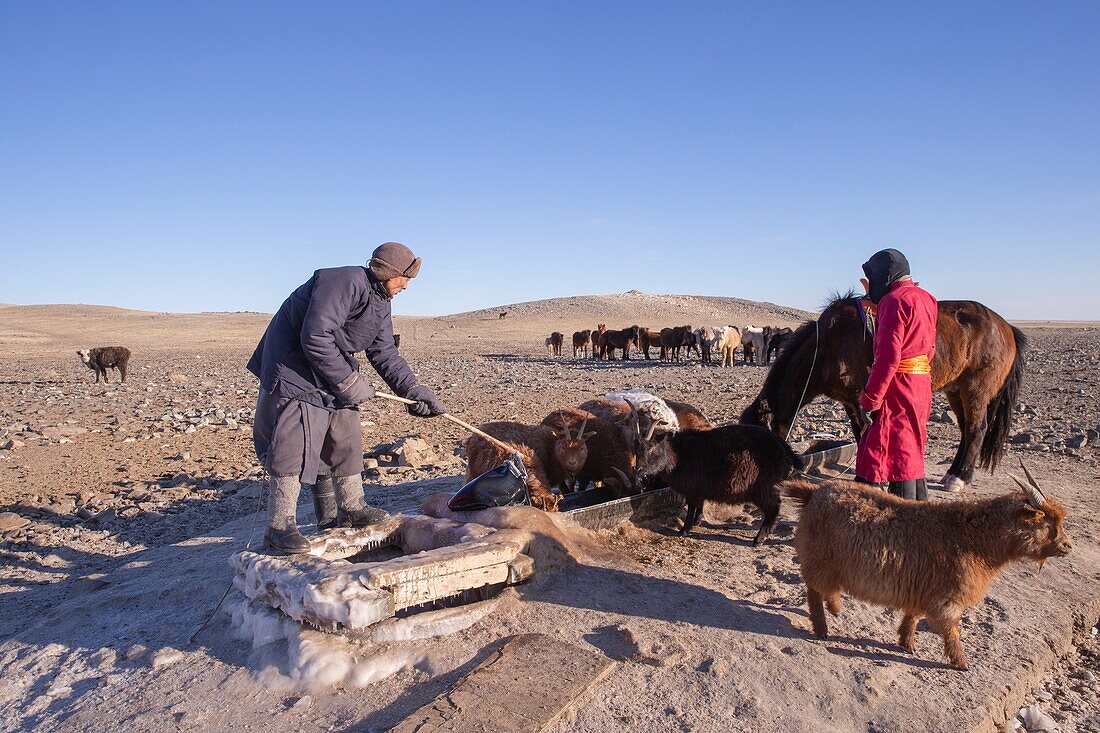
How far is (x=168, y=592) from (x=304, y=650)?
1927 millimetres

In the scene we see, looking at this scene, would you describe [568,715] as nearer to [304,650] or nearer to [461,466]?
[304,650]

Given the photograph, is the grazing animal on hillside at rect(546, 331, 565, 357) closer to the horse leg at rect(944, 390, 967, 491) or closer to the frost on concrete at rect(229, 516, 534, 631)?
the horse leg at rect(944, 390, 967, 491)

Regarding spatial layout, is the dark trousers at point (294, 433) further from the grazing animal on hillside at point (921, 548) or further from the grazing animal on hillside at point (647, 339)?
the grazing animal on hillside at point (647, 339)

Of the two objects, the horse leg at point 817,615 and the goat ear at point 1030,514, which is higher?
the goat ear at point 1030,514

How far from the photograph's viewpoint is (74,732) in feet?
11.4

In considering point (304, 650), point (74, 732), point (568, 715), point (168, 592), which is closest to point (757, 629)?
point (568, 715)

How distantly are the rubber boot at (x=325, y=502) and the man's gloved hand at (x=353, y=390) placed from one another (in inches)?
33.5

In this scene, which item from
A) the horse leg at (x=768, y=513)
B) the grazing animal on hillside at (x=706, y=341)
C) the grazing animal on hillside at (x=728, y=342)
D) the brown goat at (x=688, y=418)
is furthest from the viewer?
the grazing animal on hillside at (x=706, y=341)

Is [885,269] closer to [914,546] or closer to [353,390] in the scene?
[914,546]

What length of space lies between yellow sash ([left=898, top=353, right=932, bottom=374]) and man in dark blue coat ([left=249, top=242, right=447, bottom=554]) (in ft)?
11.6

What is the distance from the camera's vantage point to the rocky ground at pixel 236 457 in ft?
17.7

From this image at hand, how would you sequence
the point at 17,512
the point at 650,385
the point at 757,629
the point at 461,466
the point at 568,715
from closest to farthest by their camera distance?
the point at 568,715 < the point at 757,629 < the point at 17,512 < the point at 461,466 < the point at 650,385

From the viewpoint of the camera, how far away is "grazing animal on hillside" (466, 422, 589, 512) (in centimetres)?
673

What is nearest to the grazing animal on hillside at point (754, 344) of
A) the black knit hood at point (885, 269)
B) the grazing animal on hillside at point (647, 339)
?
the grazing animal on hillside at point (647, 339)
